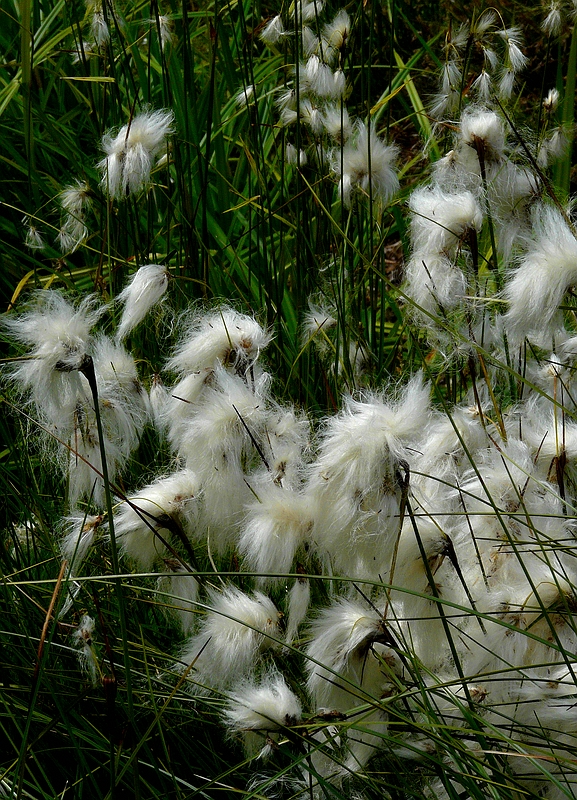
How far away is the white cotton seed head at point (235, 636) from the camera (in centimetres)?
101

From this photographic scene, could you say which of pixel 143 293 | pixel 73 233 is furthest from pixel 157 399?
pixel 73 233

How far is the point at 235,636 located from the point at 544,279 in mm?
553

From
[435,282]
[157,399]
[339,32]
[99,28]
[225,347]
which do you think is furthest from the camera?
[99,28]

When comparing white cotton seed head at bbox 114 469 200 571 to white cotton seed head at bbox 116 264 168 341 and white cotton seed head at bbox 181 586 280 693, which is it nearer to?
white cotton seed head at bbox 181 586 280 693

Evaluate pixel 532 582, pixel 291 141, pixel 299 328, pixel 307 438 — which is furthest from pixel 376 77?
pixel 532 582

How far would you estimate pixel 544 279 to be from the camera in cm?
98

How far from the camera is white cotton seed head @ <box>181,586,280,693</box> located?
1015 mm

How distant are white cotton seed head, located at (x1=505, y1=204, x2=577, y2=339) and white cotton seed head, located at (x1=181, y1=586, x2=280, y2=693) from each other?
18.5 inches

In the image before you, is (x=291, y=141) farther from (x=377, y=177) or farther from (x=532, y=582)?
(x=532, y=582)

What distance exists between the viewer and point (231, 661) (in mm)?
1013

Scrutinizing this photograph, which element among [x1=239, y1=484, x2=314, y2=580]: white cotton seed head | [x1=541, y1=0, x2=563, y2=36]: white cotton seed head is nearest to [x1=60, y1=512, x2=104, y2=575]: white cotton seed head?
[x1=239, y1=484, x2=314, y2=580]: white cotton seed head

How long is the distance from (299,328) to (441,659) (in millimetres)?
987

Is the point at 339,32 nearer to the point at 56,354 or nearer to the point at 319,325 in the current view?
the point at 319,325

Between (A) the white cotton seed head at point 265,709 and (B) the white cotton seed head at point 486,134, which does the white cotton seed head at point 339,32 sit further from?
(A) the white cotton seed head at point 265,709
